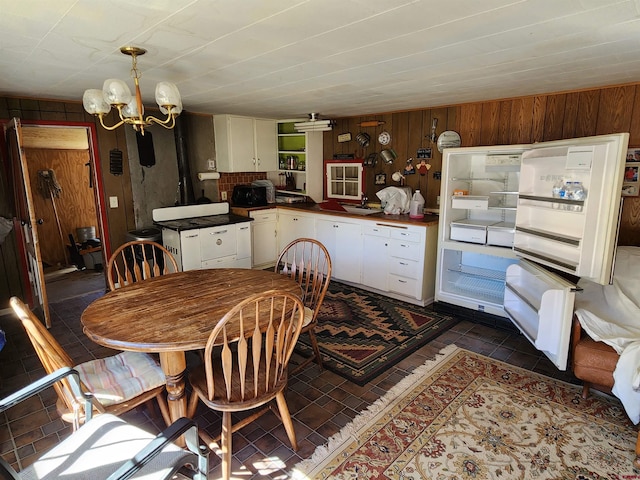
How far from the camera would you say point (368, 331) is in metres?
3.46

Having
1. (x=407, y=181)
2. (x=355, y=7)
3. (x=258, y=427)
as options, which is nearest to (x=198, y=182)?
(x=407, y=181)

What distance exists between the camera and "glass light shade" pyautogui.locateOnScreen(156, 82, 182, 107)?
2.06m

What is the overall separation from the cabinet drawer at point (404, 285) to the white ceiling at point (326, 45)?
183 cm

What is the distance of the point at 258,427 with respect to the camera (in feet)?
7.38

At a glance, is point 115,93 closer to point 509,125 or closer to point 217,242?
point 217,242

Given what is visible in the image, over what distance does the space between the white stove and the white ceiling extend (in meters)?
1.58

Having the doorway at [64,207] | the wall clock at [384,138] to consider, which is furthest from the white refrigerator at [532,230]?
the doorway at [64,207]

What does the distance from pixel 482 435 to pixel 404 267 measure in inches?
81.1

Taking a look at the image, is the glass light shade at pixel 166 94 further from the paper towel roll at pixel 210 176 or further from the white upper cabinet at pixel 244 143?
the paper towel roll at pixel 210 176

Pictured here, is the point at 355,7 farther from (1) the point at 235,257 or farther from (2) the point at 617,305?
(1) the point at 235,257

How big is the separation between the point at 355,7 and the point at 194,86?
6.39 feet

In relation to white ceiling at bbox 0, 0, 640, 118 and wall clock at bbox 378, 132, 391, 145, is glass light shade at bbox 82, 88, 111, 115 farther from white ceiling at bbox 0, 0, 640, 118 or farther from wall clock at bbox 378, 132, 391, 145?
wall clock at bbox 378, 132, 391, 145

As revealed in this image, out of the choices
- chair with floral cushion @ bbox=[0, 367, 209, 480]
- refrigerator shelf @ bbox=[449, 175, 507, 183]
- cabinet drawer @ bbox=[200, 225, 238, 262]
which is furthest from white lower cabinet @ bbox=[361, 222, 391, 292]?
chair with floral cushion @ bbox=[0, 367, 209, 480]

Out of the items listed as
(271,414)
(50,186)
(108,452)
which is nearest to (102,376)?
(108,452)
